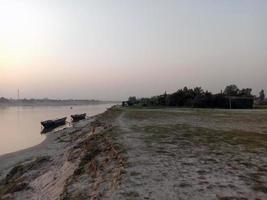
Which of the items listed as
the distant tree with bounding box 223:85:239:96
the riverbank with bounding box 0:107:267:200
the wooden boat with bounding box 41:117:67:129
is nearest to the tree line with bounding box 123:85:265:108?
the distant tree with bounding box 223:85:239:96

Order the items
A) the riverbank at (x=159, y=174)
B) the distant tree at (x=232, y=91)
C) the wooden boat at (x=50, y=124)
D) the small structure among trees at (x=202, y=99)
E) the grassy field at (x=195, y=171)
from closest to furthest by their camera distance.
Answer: the grassy field at (x=195, y=171) → the riverbank at (x=159, y=174) → the wooden boat at (x=50, y=124) → the small structure among trees at (x=202, y=99) → the distant tree at (x=232, y=91)

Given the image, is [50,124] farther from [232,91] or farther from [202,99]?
[232,91]

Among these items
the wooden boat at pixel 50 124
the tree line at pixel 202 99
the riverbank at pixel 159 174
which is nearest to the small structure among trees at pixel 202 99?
the tree line at pixel 202 99

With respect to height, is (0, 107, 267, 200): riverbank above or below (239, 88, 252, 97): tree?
below

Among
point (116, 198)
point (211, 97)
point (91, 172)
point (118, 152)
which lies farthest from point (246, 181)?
point (211, 97)

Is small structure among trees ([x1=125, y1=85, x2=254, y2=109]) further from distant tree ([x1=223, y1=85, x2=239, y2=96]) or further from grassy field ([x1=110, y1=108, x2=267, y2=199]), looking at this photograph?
grassy field ([x1=110, y1=108, x2=267, y2=199])

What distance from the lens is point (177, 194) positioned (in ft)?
34.0

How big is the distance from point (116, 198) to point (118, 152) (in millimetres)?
7250

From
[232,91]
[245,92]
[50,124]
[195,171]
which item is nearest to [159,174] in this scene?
[195,171]

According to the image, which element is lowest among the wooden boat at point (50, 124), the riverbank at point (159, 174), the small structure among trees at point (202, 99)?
the wooden boat at point (50, 124)

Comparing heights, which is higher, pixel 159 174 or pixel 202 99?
pixel 202 99

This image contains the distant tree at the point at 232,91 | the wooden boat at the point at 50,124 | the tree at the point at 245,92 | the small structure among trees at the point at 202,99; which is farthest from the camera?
the distant tree at the point at 232,91

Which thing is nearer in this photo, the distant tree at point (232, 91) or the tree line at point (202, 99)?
the tree line at point (202, 99)

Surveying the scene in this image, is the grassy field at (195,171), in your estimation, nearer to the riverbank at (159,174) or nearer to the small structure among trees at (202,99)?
the riverbank at (159,174)
